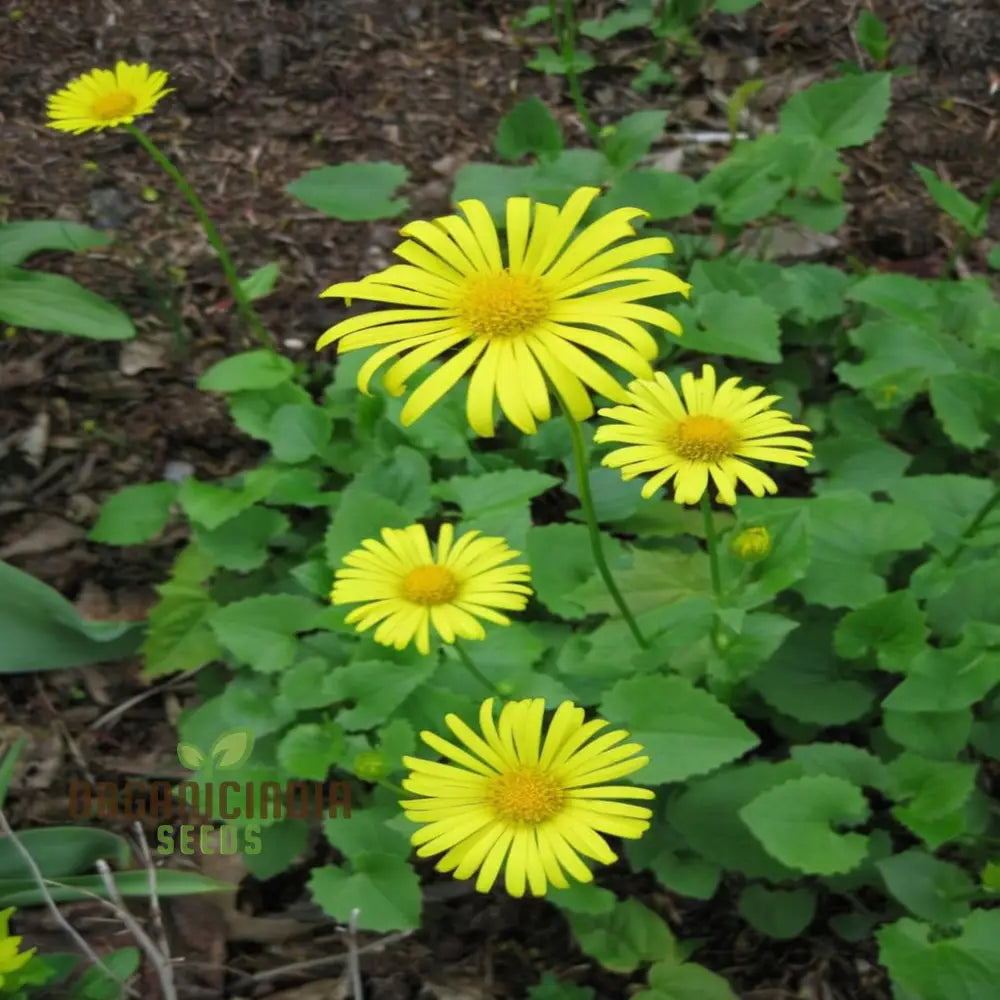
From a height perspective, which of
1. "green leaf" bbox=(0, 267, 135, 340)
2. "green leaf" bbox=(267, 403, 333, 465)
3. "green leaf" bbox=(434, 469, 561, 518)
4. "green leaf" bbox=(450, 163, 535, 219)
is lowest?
"green leaf" bbox=(434, 469, 561, 518)

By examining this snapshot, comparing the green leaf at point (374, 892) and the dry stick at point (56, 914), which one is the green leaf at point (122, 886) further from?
the green leaf at point (374, 892)

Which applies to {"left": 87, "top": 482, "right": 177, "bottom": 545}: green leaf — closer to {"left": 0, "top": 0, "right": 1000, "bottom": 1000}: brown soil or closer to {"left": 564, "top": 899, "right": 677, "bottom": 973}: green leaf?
{"left": 0, "top": 0, "right": 1000, "bottom": 1000}: brown soil

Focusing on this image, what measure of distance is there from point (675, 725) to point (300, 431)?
1.16 meters

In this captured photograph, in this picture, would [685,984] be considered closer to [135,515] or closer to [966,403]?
[966,403]

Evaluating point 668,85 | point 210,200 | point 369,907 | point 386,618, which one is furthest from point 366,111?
point 369,907

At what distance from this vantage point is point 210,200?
10.4 ft

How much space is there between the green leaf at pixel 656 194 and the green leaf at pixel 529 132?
10.4 inches

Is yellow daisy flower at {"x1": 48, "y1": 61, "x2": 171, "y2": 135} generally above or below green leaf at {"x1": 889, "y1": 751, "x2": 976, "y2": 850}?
above

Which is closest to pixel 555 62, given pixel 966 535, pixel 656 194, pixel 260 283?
pixel 656 194

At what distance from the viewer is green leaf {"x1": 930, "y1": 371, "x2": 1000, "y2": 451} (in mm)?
2158

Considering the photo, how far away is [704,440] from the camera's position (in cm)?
141

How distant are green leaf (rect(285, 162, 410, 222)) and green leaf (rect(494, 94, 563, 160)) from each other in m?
0.32

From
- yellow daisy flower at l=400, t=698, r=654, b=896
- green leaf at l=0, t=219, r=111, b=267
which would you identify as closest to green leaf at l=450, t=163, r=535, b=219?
green leaf at l=0, t=219, r=111, b=267

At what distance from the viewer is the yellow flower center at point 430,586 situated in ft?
5.28
